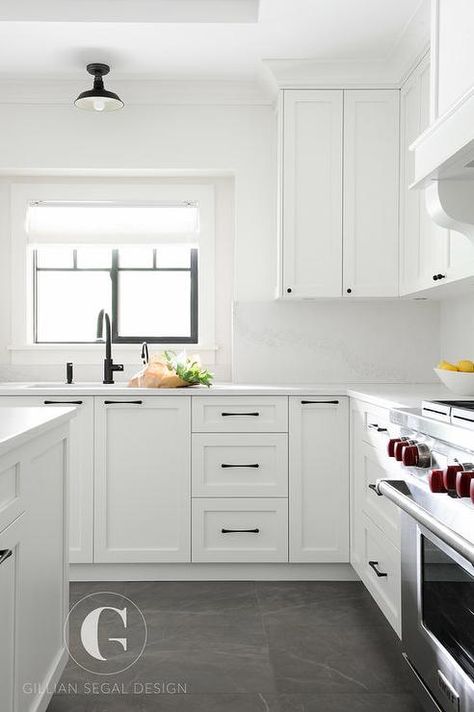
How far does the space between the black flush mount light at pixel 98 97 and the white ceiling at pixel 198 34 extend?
47 mm

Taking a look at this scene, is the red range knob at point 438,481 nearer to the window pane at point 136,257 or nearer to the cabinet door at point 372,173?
the cabinet door at point 372,173

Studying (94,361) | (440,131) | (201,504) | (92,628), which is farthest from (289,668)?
(94,361)

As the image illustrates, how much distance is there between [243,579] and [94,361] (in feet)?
4.96

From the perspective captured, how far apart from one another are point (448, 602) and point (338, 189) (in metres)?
2.30

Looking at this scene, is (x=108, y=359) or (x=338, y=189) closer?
(x=338, y=189)

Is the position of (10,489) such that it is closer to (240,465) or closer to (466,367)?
(466,367)

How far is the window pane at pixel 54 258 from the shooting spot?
3.97 m

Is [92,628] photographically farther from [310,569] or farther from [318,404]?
[318,404]

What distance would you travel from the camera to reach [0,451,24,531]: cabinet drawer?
139 cm

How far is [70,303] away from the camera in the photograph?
3.99m

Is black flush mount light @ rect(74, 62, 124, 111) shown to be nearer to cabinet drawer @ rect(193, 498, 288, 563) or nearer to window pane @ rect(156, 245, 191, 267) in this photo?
window pane @ rect(156, 245, 191, 267)

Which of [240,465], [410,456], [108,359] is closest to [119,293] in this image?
[108,359]

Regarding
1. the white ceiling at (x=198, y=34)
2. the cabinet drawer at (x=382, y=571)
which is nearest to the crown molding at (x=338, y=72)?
the white ceiling at (x=198, y=34)

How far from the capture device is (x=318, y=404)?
3.18 m
